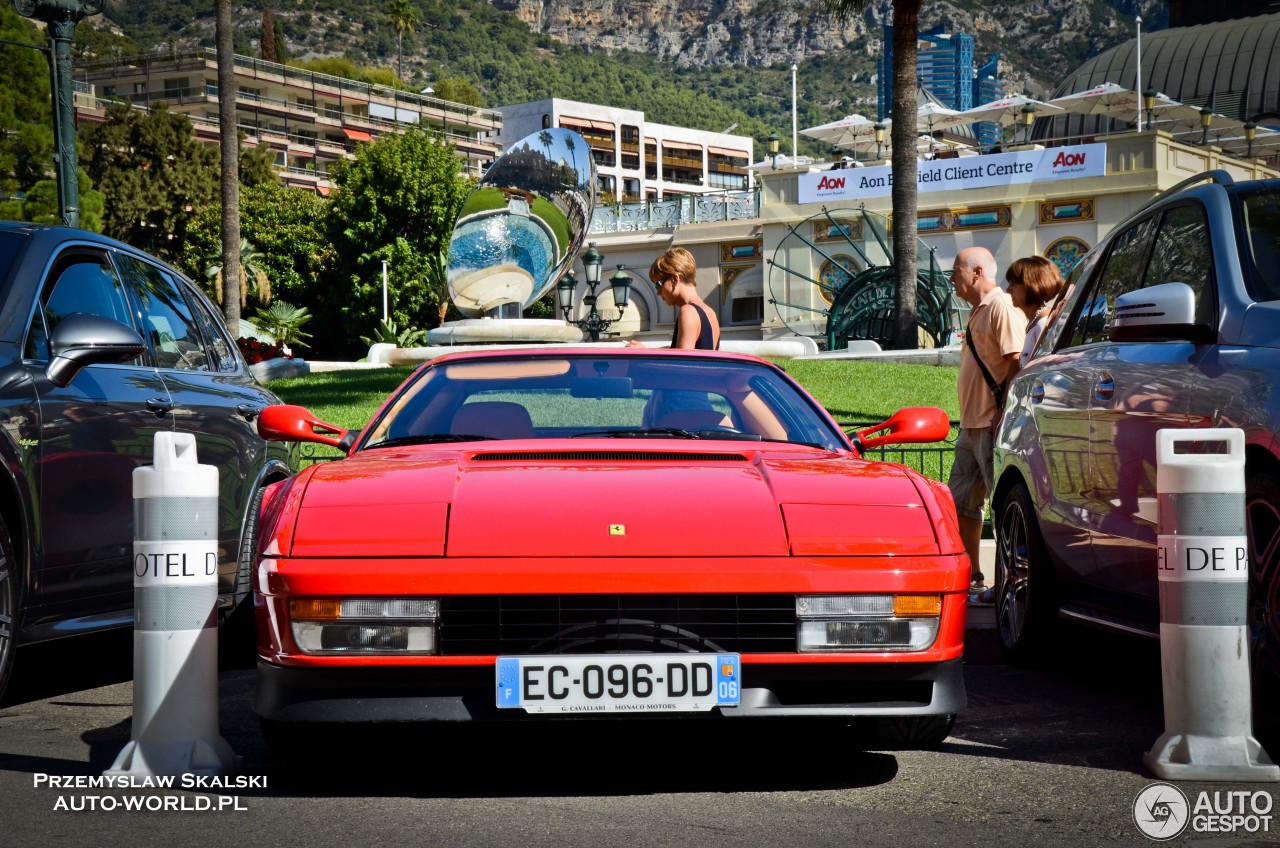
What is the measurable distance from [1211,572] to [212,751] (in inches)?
107

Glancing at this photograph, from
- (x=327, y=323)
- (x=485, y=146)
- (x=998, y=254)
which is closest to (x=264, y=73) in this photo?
(x=485, y=146)

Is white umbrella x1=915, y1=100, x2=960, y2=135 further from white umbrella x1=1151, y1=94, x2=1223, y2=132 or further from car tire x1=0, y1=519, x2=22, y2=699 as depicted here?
car tire x1=0, y1=519, x2=22, y2=699

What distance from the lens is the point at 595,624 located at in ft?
12.7

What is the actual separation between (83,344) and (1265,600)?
387 centimetres

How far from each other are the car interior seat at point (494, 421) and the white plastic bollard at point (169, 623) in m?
1.15

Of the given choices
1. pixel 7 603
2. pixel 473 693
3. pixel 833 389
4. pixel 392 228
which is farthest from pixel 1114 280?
pixel 392 228

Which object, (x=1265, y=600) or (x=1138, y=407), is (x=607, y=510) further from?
(x=1138, y=407)

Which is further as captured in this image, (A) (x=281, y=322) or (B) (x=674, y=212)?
(B) (x=674, y=212)

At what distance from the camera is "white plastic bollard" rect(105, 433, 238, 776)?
4125 millimetres

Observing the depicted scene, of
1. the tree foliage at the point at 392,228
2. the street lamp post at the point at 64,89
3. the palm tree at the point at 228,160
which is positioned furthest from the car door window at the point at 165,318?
the tree foliage at the point at 392,228

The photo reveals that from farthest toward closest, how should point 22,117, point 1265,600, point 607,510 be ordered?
1. point 22,117
2. point 1265,600
3. point 607,510

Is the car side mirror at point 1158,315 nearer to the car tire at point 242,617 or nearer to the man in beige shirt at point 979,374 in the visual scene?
the man in beige shirt at point 979,374

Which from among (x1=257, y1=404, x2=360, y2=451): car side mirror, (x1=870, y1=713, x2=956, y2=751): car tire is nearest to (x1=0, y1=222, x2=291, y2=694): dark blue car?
(x1=257, y1=404, x2=360, y2=451): car side mirror

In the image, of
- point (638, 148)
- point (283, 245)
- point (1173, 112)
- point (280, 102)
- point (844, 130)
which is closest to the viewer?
point (844, 130)
